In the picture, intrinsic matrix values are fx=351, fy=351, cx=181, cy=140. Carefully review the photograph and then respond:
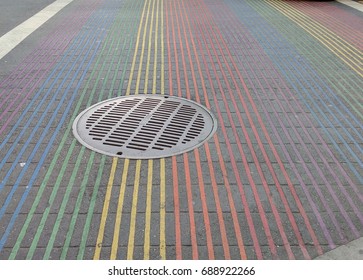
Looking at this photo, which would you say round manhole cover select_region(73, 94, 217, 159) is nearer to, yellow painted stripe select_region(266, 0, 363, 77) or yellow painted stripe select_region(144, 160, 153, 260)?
yellow painted stripe select_region(144, 160, 153, 260)

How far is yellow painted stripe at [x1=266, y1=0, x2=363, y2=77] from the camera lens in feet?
22.9

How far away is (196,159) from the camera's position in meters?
4.02

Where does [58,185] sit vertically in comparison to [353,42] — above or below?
below

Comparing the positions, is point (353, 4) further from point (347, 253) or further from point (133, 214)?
point (133, 214)

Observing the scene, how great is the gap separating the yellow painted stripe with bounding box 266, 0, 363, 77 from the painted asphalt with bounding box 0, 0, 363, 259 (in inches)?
2.6

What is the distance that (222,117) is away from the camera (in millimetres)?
4863

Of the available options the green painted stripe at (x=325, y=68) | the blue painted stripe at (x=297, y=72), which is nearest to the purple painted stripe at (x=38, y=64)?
the blue painted stripe at (x=297, y=72)

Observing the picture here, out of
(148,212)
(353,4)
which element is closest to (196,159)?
(148,212)

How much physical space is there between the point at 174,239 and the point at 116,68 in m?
4.35

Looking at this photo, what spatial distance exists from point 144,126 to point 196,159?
978 mm

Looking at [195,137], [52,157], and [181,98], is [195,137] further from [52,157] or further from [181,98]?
[52,157]

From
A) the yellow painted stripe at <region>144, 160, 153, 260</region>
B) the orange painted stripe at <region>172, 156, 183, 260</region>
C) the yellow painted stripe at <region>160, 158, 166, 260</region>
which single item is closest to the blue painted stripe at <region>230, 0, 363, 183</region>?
the orange painted stripe at <region>172, 156, 183, 260</region>
